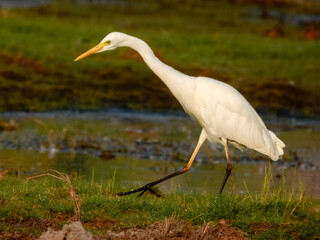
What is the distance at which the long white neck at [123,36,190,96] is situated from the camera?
680 cm

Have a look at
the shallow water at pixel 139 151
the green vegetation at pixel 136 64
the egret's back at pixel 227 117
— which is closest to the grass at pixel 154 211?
the egret's back at pixel 227 117

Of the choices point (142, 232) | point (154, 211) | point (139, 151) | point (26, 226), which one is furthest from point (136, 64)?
point (142, 232)

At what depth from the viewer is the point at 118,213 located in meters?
6.03

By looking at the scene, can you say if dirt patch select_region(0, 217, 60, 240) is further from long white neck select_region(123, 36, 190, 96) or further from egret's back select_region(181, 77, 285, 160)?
egret's back select_region(181, 77, 285, 160)

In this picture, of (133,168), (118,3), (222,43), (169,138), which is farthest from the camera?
(118,3)

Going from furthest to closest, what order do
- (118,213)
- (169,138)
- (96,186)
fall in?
(169,138), (96,186), (118,213)

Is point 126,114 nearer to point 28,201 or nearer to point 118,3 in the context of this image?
point 28,201

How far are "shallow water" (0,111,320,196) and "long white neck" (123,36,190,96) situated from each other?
1.07 metres

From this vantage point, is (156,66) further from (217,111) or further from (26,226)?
(26,226)

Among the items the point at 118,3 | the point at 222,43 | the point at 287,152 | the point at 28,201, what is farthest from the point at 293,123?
the point at 118,3

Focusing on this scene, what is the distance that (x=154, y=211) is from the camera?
19.9ft

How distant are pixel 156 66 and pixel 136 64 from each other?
26.9 ft

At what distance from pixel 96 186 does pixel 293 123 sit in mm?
6350

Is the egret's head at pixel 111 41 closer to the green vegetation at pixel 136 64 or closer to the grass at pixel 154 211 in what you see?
the grass at pixel 154 211
